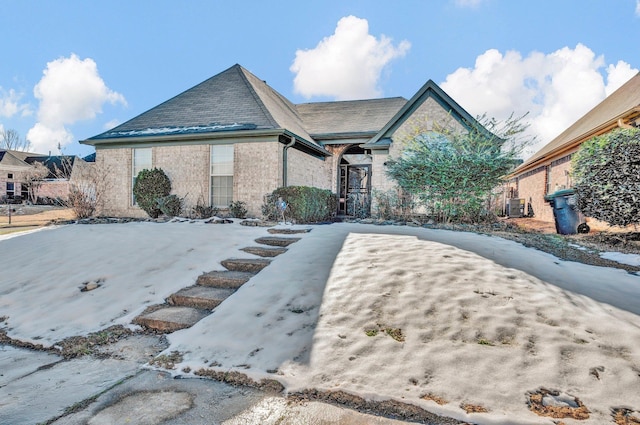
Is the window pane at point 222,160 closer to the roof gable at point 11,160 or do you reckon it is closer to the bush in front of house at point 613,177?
the bush in front of house at point 613,177

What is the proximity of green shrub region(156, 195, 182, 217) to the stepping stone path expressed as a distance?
23.6ft

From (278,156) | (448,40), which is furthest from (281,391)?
(448,40)

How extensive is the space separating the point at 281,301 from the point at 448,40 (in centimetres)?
1044

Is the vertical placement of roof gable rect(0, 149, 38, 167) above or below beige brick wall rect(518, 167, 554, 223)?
above

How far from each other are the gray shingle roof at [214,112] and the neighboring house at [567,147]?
874cm

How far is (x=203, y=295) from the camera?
440 cm

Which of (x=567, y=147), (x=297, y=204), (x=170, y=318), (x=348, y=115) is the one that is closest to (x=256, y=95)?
(x=348, y=115)

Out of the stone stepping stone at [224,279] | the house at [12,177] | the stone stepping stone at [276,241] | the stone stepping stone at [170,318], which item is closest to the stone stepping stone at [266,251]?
the stone stepping stone at [276,241]

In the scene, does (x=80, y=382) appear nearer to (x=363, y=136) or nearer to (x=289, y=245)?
(x=289, y=245)

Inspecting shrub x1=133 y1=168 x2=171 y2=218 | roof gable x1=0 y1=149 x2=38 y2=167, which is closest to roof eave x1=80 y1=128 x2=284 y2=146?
shrub x1=133 y1=168 x2=171 y2=218

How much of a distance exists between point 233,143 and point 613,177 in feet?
34.5

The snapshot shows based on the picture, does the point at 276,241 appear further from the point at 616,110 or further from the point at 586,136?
the point at 616,110

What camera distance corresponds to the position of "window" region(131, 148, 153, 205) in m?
13.0

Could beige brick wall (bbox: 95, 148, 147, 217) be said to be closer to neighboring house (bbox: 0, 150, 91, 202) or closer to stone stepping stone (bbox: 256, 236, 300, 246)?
stone stepping stone (bbox: 256, 236, 300, 246)
